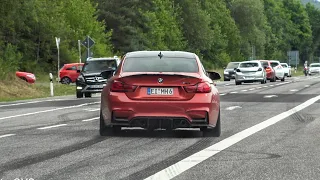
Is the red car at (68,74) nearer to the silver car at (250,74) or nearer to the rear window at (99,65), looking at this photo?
the silver car at (250,74)

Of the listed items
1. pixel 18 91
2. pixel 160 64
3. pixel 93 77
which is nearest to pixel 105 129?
pixel 160 64

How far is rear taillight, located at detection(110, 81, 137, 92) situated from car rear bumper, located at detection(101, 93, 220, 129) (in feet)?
0.32

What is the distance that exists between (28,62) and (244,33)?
72404 millimetres

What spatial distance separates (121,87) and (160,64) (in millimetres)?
917

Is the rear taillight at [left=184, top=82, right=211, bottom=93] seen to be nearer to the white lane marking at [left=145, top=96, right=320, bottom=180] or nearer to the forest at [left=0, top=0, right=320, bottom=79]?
the white lane marking at [left=145, top=96, right=320, bottom=180]

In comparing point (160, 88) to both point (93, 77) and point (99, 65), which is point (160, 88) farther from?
point (99, 65)

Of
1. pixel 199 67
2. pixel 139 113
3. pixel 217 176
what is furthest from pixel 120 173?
pixel 199 67

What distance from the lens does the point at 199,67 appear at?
1323 cm

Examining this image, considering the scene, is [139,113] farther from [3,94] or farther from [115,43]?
[115,43]

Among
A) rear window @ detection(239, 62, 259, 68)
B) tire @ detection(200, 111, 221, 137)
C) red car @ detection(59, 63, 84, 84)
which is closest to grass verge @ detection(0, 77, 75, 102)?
rear window @ detection(239, 62, 259, 68)

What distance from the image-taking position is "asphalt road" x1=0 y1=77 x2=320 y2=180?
8609 millimetres

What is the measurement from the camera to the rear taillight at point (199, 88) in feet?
41.1

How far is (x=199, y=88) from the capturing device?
12.6 meters

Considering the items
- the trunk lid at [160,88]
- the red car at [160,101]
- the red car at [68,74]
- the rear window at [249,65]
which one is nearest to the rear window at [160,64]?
the red car at [160,101]
